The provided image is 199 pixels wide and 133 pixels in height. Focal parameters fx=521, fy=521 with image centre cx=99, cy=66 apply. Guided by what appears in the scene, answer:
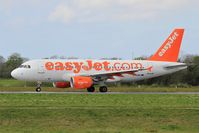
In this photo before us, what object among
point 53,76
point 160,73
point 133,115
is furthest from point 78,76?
point 133,115

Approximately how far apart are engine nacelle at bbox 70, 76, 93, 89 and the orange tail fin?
35.5 ft

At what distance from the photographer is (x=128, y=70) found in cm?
Answer: 5425

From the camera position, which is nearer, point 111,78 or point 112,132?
point 112,132

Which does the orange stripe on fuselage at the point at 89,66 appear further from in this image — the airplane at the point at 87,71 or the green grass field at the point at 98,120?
the green grass field at the point at 98,120

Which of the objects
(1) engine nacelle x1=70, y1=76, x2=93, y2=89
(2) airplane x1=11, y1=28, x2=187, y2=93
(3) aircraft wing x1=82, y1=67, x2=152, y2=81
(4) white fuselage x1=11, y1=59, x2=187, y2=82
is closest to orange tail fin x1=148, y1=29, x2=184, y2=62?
(2) airplane x1=11, y1=28, x2=187, y2=93

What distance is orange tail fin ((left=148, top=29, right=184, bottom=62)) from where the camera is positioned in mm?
58594

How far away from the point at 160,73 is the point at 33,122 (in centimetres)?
3838

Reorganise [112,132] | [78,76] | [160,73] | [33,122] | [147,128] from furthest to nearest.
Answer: [160,73] < [78,76] < [33,122] < [147,128] < [112,132]

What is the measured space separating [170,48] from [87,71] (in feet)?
36.1

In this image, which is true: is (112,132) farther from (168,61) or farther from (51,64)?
(168,61)

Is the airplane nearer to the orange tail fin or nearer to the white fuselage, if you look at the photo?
the white fuselage

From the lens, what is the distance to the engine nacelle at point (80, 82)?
50.0m

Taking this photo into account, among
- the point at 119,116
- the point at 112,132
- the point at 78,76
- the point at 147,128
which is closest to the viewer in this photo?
the point at 112,132

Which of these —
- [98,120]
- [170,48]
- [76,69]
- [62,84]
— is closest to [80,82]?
[76,69]
